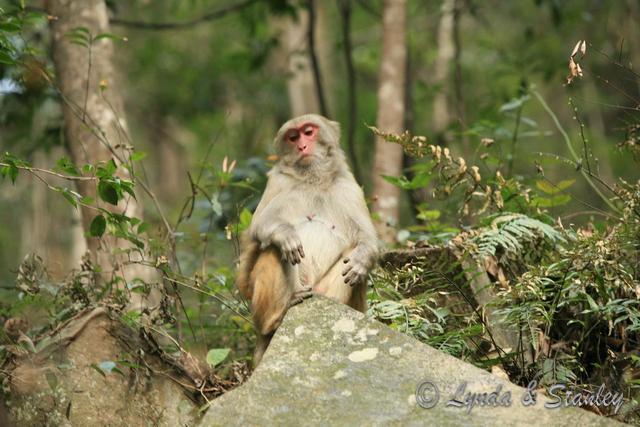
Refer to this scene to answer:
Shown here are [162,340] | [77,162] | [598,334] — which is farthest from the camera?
[77,162]

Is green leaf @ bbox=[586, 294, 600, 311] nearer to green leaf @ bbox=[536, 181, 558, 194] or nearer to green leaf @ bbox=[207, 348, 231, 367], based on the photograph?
green leaf @ bbox=[536, 181, 558, 194]

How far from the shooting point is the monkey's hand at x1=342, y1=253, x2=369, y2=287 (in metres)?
6.75

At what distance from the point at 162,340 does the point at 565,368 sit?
349cm

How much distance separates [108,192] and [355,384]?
2.36m

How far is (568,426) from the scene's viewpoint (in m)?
4.58

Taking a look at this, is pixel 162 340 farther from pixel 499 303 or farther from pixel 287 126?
pixel 499 303

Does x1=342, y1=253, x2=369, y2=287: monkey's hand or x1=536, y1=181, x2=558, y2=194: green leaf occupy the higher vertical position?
x1=536, y1=181, x2=558, y2=194: green leaf

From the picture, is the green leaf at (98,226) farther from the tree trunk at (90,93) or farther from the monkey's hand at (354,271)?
the tree trunk at (90,93)

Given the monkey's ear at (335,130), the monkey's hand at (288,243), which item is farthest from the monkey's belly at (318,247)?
the monkey's ear at (335,130)

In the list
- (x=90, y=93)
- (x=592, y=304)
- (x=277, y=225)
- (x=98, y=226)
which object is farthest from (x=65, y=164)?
(x=592, y=304)

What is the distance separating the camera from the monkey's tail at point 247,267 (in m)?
7.16

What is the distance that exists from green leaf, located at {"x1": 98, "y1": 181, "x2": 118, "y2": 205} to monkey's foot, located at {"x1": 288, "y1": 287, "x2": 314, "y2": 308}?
4.77 feet

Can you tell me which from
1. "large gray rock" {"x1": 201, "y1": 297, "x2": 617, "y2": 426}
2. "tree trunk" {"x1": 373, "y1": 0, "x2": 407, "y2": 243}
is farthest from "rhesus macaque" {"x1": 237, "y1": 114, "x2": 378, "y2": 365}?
"tree trunk" {"x1": 373, "y1": 0, "x2": 407, "y2": 243}

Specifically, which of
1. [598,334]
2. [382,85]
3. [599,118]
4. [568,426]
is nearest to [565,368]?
[598,334]
